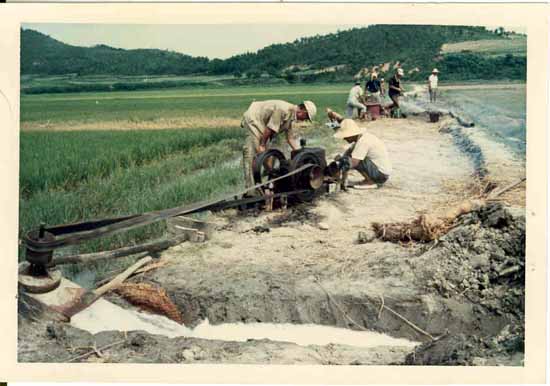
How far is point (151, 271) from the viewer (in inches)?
306

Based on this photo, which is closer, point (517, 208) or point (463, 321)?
point (463, 321)

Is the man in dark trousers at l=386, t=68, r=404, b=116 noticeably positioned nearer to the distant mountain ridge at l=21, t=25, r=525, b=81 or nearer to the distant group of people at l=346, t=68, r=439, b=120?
the distant group of people at l=346, t=68, r=439, b=120

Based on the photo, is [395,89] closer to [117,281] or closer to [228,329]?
[228,329]

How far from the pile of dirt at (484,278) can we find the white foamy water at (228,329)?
0.46 m

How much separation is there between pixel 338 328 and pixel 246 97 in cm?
308

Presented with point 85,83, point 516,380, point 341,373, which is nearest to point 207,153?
point 85,83

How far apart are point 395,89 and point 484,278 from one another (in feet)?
9.02

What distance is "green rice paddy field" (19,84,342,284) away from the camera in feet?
26.7

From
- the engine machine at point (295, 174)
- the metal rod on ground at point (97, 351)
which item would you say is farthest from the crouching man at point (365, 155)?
the metal rod on ground at point (97, 351)

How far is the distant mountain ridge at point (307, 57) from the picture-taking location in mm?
8266

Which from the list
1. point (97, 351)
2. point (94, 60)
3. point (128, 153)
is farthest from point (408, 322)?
point (94, 60)

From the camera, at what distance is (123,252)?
774cm

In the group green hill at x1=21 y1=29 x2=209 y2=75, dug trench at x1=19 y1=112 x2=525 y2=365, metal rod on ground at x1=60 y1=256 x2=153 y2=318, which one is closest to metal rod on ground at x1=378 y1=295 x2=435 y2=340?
dug trench at x1=19 y1=112 x2=525 y2=365
